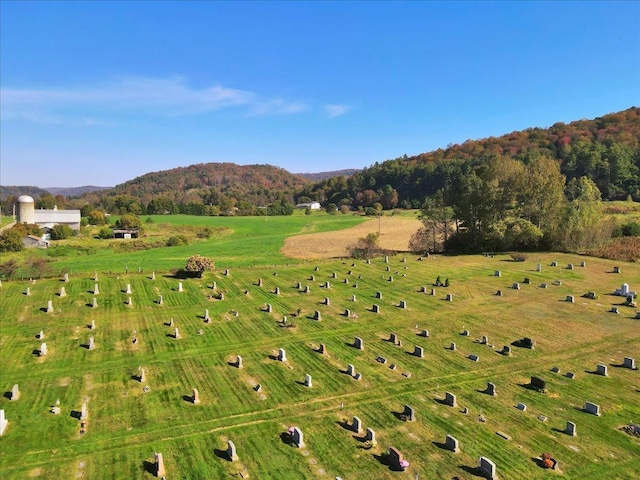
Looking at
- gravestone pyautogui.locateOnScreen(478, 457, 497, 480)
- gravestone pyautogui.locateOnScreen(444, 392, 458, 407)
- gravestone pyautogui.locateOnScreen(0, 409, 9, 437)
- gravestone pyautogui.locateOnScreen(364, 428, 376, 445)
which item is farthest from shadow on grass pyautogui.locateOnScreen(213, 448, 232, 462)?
gravestone pyautogui.locateOnScreen(444, 392, 458, 407)

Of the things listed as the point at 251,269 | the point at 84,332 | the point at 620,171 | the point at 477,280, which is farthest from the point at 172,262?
the point at 620,171

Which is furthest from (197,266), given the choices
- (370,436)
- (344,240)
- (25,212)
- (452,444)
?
(25,212)

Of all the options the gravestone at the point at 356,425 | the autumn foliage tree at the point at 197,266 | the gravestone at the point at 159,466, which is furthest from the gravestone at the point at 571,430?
the autumn foliage tree at the point at 197,266

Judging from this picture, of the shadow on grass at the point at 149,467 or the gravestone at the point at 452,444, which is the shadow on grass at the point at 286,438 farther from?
the gravestone at the point at 452,444

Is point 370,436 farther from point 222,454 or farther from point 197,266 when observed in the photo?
point 197,266

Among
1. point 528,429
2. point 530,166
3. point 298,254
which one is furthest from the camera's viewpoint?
point 298,254

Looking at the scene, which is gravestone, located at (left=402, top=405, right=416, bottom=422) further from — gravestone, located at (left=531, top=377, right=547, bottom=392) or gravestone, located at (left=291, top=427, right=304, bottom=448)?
gravestone, located at (left=531, top=377, right=547, bottom=392)

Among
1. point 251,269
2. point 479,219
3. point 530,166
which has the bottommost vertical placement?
point 251,269

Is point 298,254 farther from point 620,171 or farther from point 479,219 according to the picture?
point 620,171
